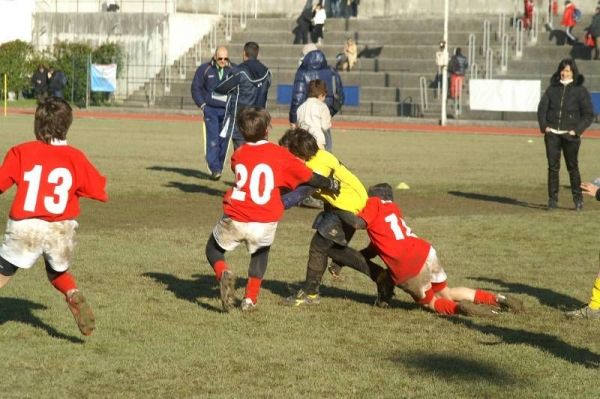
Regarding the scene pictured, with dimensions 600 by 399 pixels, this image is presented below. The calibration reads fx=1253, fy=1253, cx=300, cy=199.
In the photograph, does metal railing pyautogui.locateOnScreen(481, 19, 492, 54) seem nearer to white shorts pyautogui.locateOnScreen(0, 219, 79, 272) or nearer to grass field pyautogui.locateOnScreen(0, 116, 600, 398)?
grass field pyautogui.locateOnScreen(0, 116, 600, 398)

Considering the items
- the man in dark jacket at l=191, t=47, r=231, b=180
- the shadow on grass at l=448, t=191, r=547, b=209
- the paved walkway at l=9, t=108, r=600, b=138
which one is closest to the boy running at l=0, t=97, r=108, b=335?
the shadow on grass at l=448, t=191, r=547, b=209

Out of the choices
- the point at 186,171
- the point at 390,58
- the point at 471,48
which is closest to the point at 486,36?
the point at 471,48

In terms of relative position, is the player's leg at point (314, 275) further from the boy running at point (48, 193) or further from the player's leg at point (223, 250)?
the boy running at point (48, 193)

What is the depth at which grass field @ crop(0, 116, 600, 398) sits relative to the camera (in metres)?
7.19

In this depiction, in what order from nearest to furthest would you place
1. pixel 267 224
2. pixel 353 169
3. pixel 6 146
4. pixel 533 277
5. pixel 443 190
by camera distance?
pixel 267 224, pixel 533 277, pixel 443 190, pixel 353 169, pixel 6 146

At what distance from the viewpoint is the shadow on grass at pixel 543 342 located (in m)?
7.89

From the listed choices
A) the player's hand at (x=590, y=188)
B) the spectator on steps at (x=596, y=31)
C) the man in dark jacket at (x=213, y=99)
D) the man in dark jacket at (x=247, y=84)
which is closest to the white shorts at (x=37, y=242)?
the player's hand at (x=590, y=188)

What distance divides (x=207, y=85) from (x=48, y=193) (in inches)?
435

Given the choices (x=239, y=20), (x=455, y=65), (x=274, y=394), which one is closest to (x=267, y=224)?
(x=274, y=394)

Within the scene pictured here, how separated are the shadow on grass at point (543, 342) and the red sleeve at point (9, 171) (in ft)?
10.9

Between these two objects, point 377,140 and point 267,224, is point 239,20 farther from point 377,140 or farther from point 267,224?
point 267,224

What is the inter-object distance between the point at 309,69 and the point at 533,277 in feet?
22.4

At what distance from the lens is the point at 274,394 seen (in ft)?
22.7

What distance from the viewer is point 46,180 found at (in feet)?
25.2
